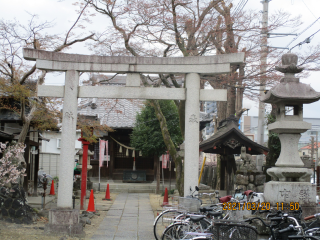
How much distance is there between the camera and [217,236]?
6559 millimetres

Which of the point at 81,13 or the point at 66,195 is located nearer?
the point at 66,195

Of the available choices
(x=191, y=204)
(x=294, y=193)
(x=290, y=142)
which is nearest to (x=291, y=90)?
(x=290, y=142)

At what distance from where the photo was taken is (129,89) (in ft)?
33.7

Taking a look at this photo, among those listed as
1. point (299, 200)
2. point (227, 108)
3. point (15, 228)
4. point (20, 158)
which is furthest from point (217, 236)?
point (227, 108)

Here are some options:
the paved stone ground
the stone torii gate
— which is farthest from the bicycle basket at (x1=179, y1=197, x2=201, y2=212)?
the paved stone ground

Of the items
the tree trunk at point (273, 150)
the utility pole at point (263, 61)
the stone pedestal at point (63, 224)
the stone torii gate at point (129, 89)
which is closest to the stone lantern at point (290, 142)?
the stone torii gate at point (129, 89)

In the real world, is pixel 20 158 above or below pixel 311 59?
below

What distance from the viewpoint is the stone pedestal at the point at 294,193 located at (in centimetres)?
904

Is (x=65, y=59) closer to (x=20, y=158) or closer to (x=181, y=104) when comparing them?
(x=20, y=158)

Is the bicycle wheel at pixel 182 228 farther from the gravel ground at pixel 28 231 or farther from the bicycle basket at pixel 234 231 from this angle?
the gravel ground at pixel 28 231

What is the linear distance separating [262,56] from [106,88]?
347 inches

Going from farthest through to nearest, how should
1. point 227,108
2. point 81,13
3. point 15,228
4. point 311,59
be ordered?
point 227,108 → point 311,59 → point 81,13 → point 15,228

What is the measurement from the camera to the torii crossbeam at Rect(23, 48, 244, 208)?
10148 mm
